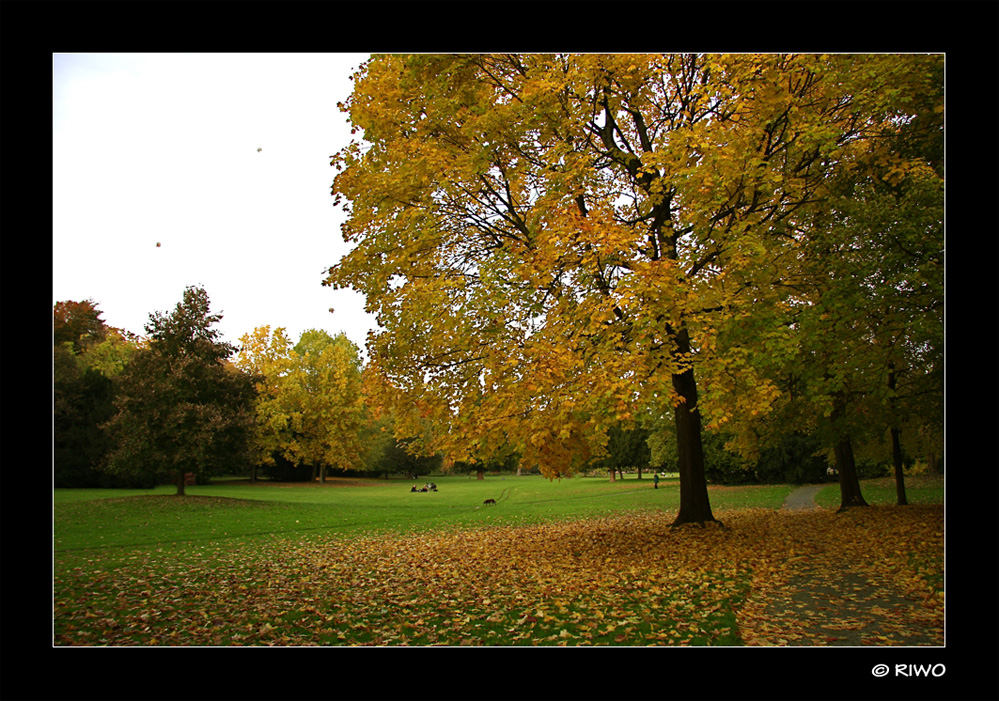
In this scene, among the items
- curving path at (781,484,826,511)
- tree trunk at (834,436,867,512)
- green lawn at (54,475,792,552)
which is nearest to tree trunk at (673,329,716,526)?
green lawn at (54,475,792,552)

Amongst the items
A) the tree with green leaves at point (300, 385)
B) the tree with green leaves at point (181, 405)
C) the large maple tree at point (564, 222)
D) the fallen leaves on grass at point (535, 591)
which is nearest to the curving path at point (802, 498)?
the fallen leaves on grass at point (535, 591)

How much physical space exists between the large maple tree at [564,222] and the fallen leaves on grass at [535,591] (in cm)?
198

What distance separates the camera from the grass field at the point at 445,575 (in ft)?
17.2

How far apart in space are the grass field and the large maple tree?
1998 mm

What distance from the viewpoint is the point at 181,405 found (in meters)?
21.1

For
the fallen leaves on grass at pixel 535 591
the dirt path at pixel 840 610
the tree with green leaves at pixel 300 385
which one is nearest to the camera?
the dirt path at pixel 840 610

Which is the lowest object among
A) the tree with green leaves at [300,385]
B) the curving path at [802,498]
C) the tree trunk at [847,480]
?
the curving path at [802,498]

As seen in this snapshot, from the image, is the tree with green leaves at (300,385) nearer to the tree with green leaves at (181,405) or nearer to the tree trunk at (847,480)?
the tree with green leaves at (181,405)

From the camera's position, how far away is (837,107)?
884 centimetres

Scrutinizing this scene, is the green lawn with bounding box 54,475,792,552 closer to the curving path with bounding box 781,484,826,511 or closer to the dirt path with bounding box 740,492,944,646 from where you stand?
the curving path with bounding box 781,484,826,511

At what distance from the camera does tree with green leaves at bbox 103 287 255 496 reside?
2041 centimetres

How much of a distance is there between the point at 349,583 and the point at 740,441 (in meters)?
11.5
